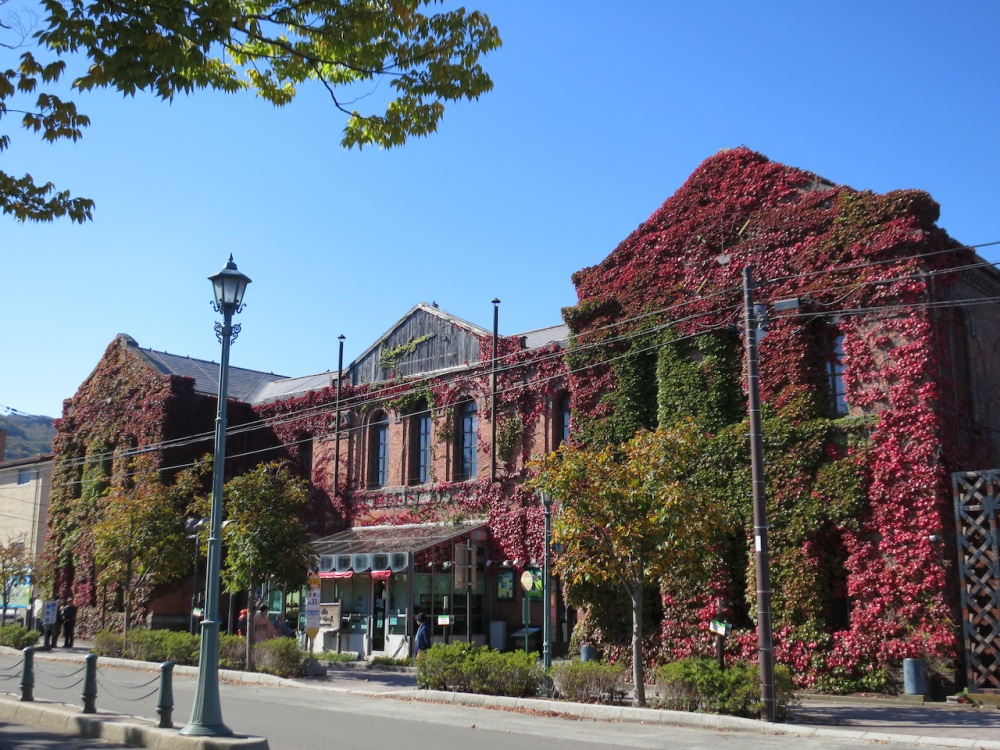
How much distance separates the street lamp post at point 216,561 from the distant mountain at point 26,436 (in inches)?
4421

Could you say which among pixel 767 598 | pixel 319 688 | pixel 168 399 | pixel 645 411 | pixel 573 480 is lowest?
pixel 319 688

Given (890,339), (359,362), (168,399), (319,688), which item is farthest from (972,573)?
(168,399)

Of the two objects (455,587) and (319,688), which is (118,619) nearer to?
(455,587)

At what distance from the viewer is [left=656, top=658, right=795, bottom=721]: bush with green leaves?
51.6ft

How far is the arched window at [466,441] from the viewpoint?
3097cm

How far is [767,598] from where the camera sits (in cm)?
1562

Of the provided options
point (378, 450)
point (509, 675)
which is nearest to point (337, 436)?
point (378, 450)

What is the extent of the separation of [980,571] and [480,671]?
33.0 ft

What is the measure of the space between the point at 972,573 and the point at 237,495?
1697 cm

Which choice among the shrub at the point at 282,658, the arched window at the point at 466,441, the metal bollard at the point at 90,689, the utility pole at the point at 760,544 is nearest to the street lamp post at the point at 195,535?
the shrub at the point at 282,658

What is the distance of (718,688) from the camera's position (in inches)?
631

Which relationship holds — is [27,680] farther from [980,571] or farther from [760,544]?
[980,571]

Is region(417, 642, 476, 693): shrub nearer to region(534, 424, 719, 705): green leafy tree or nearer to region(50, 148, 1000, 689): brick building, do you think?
region(534, 424, 719, 705): green leafy tree

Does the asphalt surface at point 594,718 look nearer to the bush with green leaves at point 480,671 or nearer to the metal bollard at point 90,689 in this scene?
the metal bollard at point 90,689
